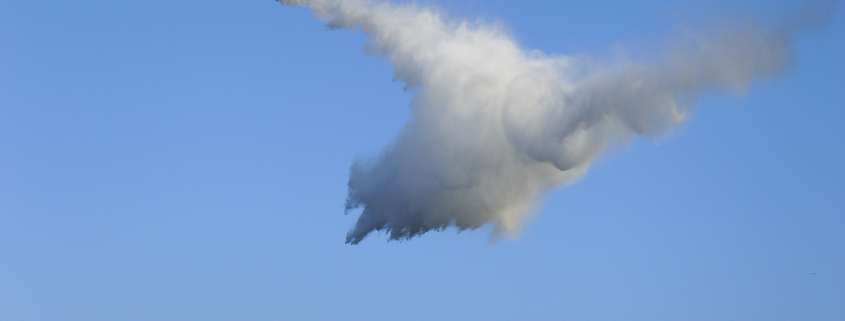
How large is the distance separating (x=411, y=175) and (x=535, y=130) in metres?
7.77

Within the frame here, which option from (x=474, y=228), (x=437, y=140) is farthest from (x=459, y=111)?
(x=474, y=228)

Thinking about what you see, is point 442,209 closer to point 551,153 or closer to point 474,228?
point 474,228

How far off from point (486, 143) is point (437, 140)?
8.81ft

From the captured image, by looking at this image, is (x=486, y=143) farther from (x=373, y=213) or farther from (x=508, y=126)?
(x=373, y=213)

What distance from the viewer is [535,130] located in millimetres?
69312

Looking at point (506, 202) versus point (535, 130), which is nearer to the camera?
point (535, 130)

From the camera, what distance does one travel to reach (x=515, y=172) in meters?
73.9

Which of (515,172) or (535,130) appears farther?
(515,172)

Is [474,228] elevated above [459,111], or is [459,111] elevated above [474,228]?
[459,111]

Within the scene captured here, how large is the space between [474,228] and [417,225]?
3.20m

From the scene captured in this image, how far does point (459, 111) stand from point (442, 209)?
17.6ft

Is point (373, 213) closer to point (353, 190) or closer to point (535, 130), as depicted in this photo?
point (353, 190)

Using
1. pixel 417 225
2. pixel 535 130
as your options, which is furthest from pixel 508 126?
pixel 417 225

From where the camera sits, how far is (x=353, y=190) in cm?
7444
